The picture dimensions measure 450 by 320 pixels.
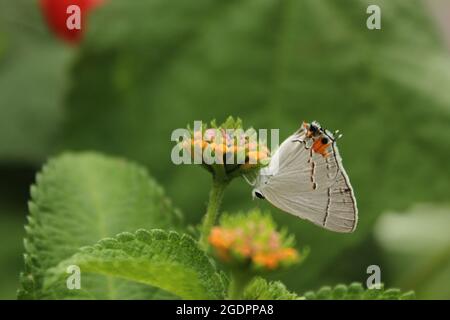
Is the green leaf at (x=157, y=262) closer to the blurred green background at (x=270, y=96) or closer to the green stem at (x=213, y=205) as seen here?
the green stem at (x=213, y=205)

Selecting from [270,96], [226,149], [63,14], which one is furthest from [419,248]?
→ [226,149]

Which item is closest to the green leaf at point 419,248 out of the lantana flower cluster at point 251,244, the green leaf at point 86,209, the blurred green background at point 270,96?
the blurred green background at point 270,96

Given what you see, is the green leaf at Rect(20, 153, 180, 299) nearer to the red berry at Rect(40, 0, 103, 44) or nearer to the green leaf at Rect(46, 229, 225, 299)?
the green leaf at Rect(46, 229, 225, 299)

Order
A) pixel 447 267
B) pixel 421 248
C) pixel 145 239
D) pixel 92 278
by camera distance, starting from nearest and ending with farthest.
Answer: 1. pixel 145 239
2. pixel 92 278
3. pixel 447 267
4. pixel 421 248

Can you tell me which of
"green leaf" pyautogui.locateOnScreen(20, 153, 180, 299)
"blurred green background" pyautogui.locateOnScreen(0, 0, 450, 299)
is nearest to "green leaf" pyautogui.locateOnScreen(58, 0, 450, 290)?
"blurred green background" pyautogui.locateOnScreen(0, 0, 450, 299)

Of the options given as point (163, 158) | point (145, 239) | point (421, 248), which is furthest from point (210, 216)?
point (421, 248)

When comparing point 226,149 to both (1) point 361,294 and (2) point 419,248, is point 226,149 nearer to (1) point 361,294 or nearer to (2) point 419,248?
(1) point 361,294

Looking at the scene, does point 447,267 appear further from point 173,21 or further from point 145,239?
point 145,239
